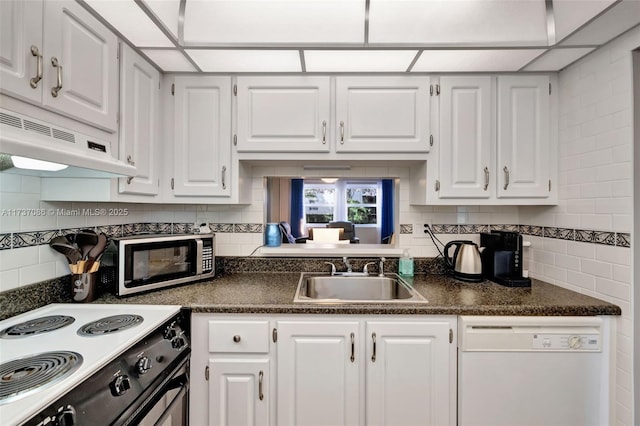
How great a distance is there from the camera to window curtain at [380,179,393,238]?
5.97 metres

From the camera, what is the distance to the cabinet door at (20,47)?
0.90 meters

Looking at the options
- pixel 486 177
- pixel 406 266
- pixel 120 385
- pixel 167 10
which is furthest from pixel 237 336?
pixel 486 177

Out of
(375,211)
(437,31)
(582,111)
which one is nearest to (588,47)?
(582,111)

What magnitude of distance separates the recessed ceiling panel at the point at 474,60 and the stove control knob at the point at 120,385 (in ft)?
6.06

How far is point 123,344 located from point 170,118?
1.27 metres

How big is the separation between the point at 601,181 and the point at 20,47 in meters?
2.43

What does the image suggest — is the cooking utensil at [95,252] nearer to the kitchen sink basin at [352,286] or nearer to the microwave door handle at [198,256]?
the microwave door handle at [198,256]

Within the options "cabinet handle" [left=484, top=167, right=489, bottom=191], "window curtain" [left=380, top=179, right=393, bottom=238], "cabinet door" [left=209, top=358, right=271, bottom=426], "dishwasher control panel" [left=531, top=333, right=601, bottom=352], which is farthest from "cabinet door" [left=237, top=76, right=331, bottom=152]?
"window curtain" [left=380, top=179, right=393, bottom=238]

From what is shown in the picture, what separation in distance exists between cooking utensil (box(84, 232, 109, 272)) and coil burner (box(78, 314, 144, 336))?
36 cm

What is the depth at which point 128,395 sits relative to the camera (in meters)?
0.92

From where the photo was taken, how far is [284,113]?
67.2 inches

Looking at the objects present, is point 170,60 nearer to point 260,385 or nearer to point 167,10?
point 167,10

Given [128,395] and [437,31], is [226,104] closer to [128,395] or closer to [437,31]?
[437,31]

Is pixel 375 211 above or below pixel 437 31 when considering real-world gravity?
below
